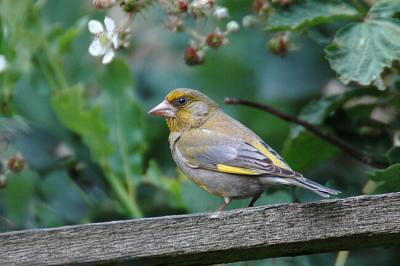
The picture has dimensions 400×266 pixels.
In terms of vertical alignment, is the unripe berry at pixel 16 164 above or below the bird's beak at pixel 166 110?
above

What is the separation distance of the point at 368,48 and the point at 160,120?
1.50m

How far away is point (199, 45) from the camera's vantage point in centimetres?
295

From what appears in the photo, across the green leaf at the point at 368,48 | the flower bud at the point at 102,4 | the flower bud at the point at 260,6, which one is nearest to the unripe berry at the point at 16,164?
the flower bud at the point at 102,4

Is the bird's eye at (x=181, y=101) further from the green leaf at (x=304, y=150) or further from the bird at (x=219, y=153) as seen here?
the green leaf at (x=304, y=150)

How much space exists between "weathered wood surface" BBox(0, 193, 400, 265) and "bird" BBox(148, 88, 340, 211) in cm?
25

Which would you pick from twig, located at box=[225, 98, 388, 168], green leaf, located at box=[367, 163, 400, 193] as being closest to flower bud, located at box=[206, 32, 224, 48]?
twig, located at box=[225, 98, 388, 168]

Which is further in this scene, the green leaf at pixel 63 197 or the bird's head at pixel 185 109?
the green leaf at pixel 63 197

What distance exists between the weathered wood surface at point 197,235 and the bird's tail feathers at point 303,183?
138 millimetres

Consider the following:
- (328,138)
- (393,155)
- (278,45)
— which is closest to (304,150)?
(328,138)

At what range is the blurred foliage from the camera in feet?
9.85

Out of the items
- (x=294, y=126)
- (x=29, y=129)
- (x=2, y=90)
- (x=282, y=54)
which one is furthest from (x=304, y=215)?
(x=29, y=129)

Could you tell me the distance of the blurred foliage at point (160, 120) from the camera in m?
3.00

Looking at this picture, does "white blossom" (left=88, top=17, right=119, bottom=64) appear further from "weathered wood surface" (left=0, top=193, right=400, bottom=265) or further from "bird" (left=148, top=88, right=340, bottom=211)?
"weathered wood surface" (left=0, top=193, right=400, bottom=265)

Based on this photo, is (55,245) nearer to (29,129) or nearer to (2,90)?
(2,90)
